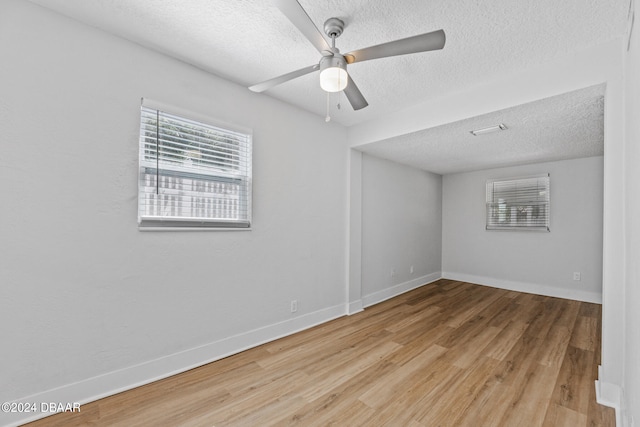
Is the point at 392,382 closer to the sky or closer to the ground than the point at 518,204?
closer to the ground

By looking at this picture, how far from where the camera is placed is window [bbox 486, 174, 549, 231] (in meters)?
4.48

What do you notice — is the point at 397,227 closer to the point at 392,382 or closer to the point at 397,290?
the point at 397,290

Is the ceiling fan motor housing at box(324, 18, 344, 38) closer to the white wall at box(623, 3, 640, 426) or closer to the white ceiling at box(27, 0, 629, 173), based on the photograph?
the white ceiling at box(27, 0, 629, 173)

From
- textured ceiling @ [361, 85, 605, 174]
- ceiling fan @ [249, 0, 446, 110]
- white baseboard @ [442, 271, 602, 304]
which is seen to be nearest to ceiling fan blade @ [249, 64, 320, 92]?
ceiling fan @ [249, 0, 446, 110]

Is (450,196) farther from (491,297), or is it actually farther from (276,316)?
(276,316)

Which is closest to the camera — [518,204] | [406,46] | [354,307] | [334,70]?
[406,46]

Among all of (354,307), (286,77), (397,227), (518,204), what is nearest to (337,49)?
(286,77)

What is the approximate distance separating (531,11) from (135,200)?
9.62 ft

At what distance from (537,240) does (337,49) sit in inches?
192

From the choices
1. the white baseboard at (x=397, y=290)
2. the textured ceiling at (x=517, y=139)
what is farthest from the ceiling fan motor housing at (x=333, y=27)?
the white baseboard at (x=397, y=290)

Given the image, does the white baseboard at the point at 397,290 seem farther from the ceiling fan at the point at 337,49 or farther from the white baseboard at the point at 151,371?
the ceiling fan at the point at 337,49

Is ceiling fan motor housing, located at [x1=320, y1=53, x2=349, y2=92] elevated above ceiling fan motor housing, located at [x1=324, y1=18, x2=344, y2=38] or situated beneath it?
situated beneath

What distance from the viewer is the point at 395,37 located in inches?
74.5

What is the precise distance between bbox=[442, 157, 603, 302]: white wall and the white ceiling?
1.78m
